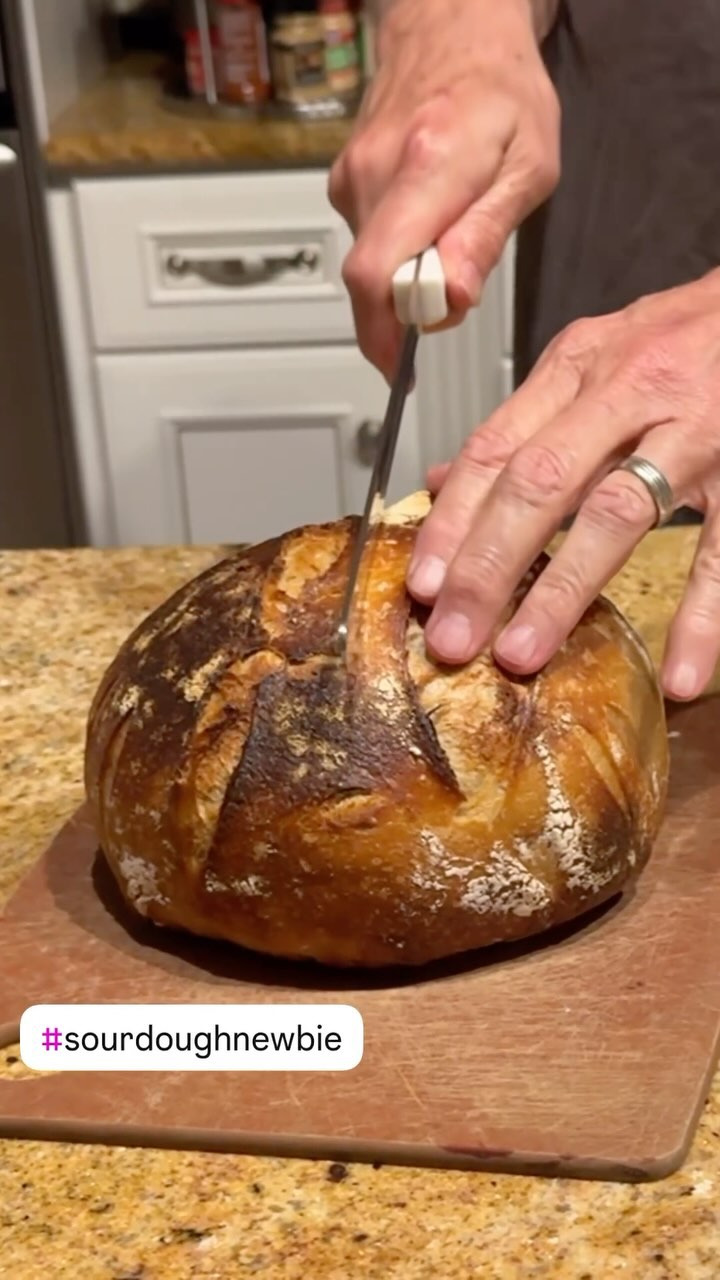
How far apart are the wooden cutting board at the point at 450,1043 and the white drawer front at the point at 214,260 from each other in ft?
4.37

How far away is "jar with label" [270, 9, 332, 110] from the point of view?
2.17m

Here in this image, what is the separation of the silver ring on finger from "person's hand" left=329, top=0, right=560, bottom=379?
0.19 m

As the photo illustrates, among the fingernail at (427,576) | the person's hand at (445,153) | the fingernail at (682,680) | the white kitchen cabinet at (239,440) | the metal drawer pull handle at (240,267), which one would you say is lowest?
the white kitchen cabinet at (239,440)

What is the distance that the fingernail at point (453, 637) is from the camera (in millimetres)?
826

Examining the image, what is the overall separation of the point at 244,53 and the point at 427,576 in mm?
1561

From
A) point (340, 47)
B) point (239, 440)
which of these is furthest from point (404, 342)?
point (340, 47)

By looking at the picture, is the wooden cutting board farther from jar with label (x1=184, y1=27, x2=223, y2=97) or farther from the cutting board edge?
jar with label (x1=184, y1=27, x2=223, y2=97)

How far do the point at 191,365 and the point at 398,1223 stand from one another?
5.39 ft

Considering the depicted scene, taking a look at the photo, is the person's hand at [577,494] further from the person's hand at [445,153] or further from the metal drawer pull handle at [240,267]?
the metal drawer pull handle at [240,267]

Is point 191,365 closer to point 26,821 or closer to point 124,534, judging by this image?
point 124,534

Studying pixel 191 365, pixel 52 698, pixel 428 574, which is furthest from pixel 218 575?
pixel 191 365

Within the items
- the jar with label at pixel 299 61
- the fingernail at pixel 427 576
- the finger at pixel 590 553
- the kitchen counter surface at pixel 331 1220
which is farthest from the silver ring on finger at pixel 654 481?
the jar with label at pixel 299 61

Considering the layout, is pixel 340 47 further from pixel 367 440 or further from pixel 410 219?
pixel 410 219

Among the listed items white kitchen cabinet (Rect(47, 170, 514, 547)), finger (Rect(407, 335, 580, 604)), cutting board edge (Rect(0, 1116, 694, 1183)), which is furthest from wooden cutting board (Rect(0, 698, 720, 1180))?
white kitchen cabinet (Rect(47, 170, 514, 547))
